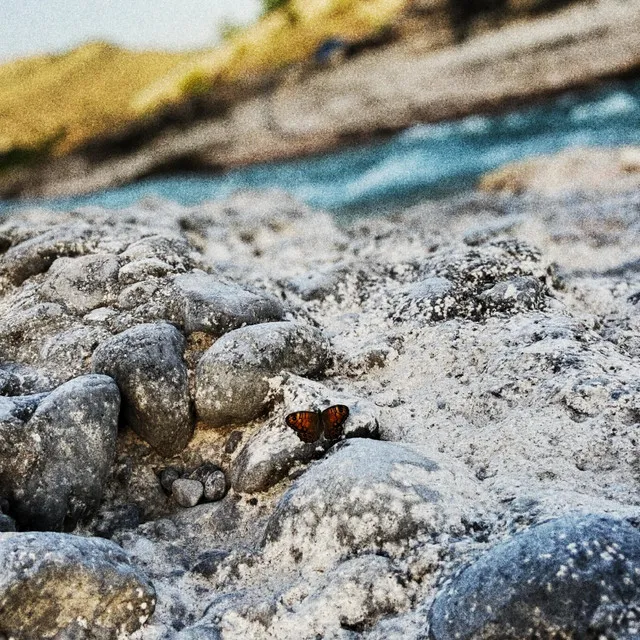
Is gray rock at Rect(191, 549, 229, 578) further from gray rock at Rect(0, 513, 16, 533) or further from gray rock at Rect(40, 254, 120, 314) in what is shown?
gray rock at Rect(40, 254, 120, 314)

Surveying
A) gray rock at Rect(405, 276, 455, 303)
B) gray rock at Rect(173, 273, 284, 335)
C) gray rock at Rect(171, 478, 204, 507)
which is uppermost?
gray rock at Rect(173, 273, 284, 335)

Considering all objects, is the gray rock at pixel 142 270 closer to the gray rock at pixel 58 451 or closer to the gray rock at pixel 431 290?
the gray rock at pixel 58 451

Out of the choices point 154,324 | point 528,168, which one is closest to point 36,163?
point 528,168

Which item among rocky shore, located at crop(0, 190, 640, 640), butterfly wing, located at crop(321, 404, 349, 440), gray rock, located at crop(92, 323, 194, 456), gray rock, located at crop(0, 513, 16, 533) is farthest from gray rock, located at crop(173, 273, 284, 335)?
gray rock, located at crop(0, 513, 16, 533)

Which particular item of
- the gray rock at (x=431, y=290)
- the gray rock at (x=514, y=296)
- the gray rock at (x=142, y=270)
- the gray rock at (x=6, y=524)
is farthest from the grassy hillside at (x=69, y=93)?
the gray rock at (x=6, y=524)

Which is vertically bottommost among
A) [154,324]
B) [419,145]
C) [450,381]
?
[419,145]

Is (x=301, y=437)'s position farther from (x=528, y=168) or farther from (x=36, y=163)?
(x=36, y=163)
